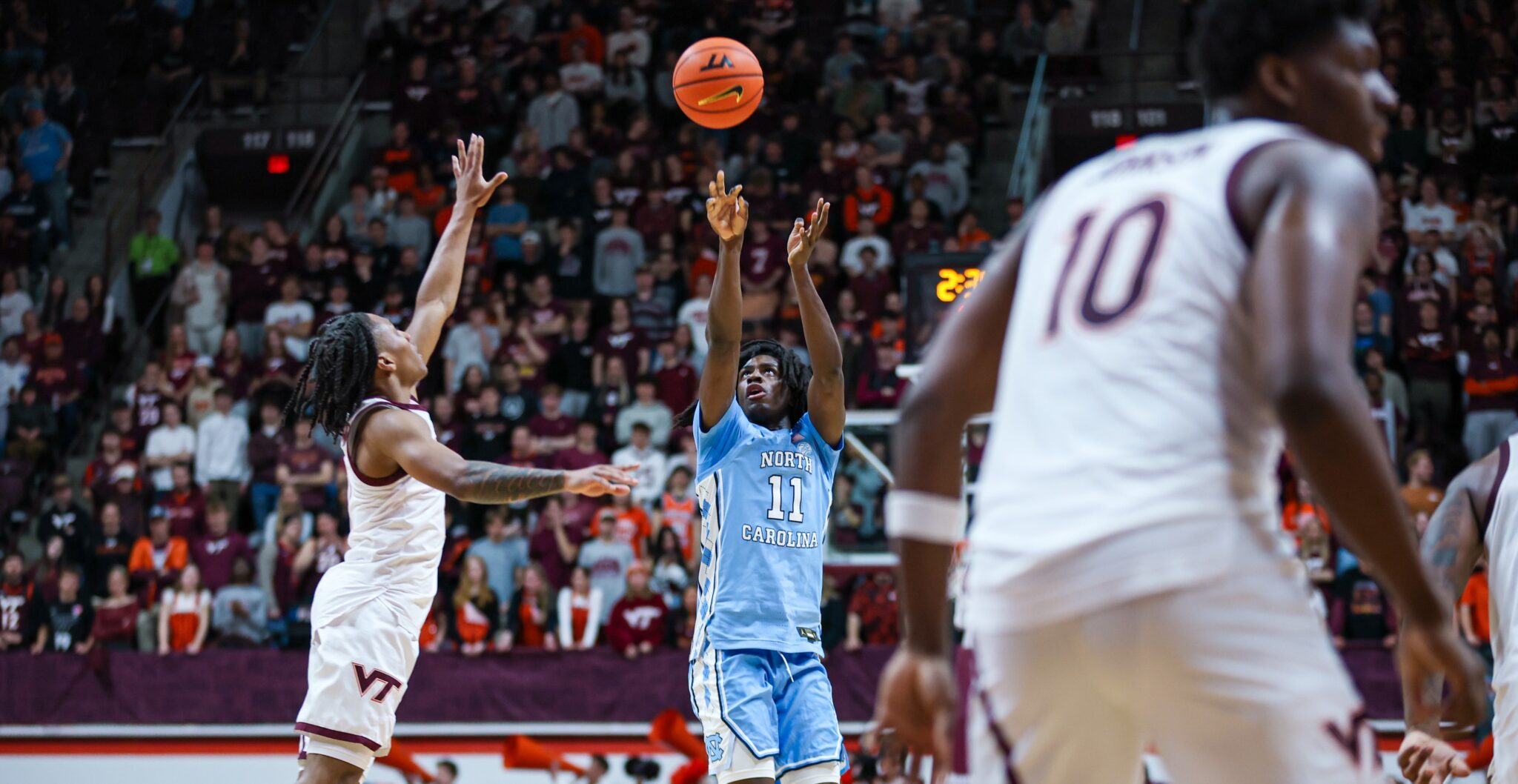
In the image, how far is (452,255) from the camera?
7148 millimetres

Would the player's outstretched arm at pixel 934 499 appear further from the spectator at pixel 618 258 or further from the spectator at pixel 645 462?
the spectator at pixel 618 258

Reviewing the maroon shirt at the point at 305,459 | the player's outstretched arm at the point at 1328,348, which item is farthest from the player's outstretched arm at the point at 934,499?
the maroon shirt at the point at 305,459

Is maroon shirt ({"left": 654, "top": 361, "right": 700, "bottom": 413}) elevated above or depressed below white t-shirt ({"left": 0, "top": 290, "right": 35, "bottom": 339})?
below

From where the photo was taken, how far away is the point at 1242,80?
8.59 ft

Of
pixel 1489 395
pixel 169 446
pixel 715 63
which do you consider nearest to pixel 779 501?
pixel 715 63

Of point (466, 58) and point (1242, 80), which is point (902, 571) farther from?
point (466, 58)

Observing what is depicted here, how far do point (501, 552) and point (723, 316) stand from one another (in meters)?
7.57

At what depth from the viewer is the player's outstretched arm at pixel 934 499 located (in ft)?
8.46

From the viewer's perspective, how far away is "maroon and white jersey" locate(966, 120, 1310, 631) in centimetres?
232

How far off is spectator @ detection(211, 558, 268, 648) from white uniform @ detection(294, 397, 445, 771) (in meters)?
7.59

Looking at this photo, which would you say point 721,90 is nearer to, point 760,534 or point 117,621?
point 760,534

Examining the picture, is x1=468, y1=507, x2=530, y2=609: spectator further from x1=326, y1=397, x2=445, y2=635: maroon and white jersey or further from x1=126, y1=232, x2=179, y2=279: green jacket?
x1=326, y1=397, x2=445, y2=635: maroon and white jersey

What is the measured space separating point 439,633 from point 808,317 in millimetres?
7364

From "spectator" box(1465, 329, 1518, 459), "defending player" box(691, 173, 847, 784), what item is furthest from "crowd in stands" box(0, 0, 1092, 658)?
"defending player" box(691, 173, 847, 784)
